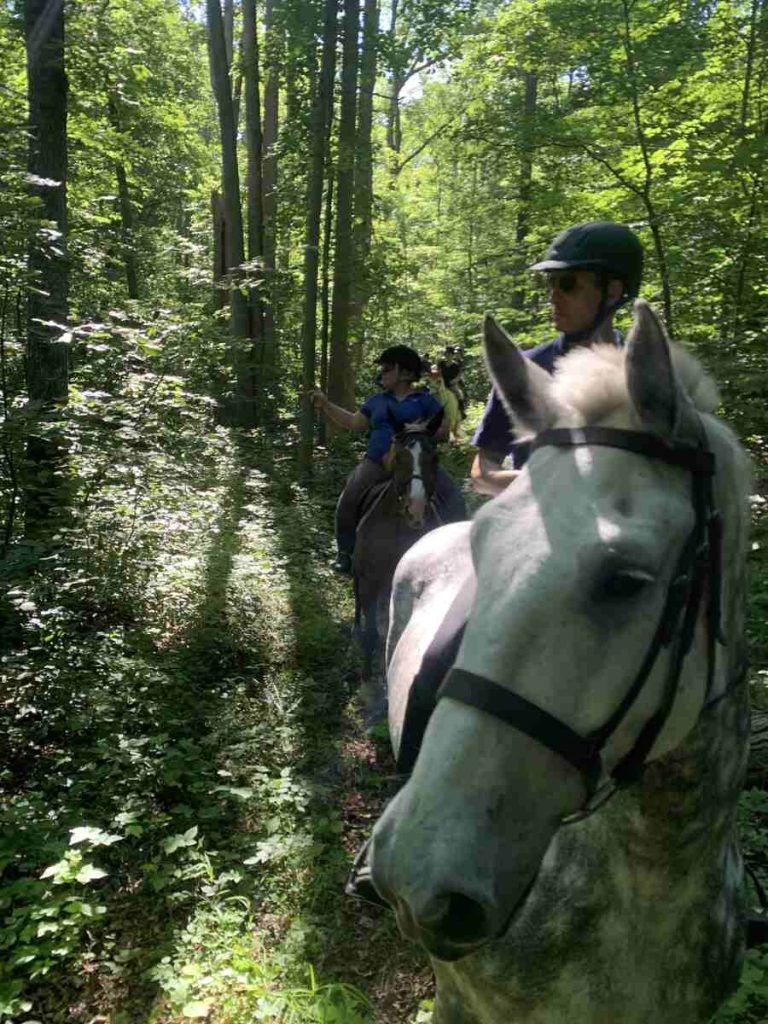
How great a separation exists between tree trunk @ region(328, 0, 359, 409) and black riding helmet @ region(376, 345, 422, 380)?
24.2 feet

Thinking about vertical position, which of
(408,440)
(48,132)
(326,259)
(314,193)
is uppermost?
(314,193)

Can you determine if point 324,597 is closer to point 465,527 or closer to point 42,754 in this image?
point 42,754

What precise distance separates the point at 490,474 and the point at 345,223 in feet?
41.0

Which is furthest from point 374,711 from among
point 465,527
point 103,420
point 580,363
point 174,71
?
point 174,71

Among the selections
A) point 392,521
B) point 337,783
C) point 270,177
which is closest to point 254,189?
point 270,177

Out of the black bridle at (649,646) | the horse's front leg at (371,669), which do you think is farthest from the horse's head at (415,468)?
the black bridle at (649,646)

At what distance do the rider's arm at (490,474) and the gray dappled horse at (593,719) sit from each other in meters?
0.60

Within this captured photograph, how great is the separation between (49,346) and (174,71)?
1596cm

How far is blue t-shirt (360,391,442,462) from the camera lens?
679cm

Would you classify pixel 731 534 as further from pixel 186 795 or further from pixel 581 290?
pixel 186 795

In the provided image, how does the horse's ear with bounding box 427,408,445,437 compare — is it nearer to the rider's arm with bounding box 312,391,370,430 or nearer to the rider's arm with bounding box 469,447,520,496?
the rider's arm with bounding box 312,391,370,430

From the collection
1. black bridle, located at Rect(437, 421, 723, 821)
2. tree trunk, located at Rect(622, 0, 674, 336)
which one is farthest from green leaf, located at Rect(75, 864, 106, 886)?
tree trunk, located at Rect(622, 0, 674, 336)

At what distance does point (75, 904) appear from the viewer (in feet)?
11.3

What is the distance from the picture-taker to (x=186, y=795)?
464 cm
